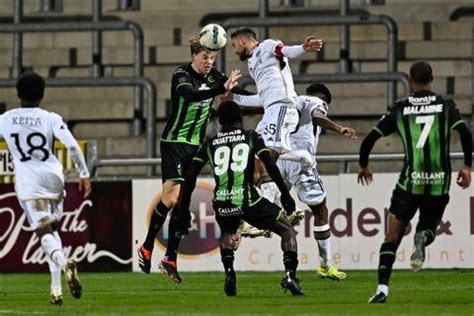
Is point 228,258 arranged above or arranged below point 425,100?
below

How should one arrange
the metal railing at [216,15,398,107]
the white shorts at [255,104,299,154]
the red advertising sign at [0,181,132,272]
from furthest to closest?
the metal railing at [216,15,398,107] < the red advertising sign at [0,181,132,272] < the white shorts at [255,104,299,154]

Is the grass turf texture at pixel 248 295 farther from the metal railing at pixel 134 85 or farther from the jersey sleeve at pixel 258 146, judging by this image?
the metal railing at pixel 134 85

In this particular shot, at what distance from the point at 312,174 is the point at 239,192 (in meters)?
3.40

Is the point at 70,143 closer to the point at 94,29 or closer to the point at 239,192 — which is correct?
the point at 239,192

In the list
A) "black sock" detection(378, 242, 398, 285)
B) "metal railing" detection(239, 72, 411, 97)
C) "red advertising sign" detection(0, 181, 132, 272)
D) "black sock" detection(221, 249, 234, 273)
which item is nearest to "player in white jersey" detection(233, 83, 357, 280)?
"black sock" detection(221, 249, 234, 273)

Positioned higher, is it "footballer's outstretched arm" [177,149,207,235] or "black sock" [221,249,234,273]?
"footballer's outstretched arm" [177,149,207,235]

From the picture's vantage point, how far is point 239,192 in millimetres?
15453

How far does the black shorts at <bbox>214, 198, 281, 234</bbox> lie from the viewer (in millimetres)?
15453

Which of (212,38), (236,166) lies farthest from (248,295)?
(212,38)

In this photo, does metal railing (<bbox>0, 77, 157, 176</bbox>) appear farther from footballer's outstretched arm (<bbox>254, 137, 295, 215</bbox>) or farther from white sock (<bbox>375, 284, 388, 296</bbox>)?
white sock (<bbox>375, 284, 388, 296</bbox>)

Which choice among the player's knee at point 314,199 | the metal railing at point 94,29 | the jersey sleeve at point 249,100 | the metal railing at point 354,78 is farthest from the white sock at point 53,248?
the metal railing at point 94,29

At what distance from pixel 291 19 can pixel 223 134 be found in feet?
34.6

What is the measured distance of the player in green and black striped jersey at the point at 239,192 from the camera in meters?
15.4

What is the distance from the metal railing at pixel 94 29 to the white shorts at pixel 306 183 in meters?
7.78
